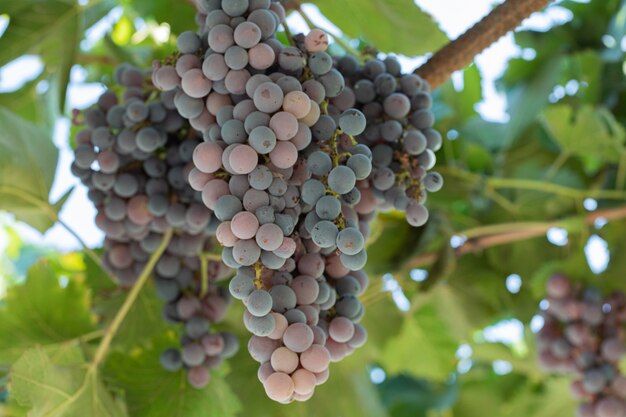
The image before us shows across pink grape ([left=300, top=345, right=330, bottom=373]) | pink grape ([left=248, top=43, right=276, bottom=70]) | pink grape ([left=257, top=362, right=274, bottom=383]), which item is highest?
pink grape ([left=248, top=43, right=276, bottom=70])

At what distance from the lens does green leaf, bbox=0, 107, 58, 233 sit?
0.94 metres

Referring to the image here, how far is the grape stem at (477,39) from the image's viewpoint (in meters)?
0.77

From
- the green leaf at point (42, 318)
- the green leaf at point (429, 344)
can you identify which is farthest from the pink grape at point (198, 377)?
the green leaf at point (429, 344)

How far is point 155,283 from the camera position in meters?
0.95

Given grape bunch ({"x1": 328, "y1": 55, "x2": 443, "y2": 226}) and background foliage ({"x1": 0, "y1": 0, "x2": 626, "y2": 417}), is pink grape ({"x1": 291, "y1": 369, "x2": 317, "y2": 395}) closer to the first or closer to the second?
grape bunch ({"x1": 328, "y1": 55, "x2": 443, "y2": 226})

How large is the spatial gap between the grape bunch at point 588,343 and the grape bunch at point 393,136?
694 mm

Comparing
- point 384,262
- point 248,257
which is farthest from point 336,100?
point 384,262

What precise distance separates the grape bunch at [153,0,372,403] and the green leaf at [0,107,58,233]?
38cm

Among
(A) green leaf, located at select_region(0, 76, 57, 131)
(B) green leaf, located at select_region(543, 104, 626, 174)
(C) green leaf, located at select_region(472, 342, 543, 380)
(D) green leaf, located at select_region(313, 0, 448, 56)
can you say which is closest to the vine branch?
(B) green leaf, located at select_region(543, 104, 626, 174)

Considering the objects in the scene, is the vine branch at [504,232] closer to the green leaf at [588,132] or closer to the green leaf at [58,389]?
the green leaf at [588,132]

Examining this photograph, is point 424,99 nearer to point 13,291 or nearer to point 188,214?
point 188,214

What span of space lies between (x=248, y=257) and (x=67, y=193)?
1.67 ft

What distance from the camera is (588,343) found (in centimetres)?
128

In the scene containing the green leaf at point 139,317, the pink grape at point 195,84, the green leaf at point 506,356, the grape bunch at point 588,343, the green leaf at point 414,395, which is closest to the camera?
the pink grape at point 195,84
